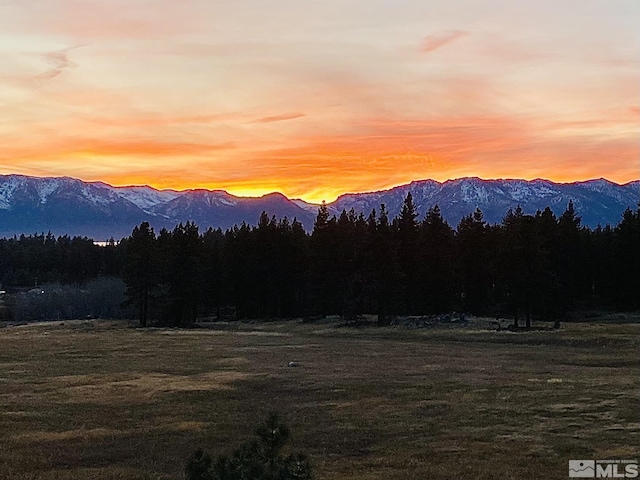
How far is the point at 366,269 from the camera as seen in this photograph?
73500mm

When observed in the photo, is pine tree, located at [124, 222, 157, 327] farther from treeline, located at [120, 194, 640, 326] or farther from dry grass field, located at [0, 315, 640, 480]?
dry grass field, located at [0, 315, 640, 480]

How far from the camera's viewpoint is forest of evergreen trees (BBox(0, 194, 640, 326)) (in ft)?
246

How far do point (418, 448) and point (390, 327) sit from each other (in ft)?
153

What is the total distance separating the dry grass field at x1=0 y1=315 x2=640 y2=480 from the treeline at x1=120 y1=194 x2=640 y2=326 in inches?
1028

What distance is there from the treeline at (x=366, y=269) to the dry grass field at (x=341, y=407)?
26100 millimetres

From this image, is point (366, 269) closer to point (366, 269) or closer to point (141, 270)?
point (366, 269)

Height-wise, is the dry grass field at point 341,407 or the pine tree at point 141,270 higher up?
the pine tree at point 141,270

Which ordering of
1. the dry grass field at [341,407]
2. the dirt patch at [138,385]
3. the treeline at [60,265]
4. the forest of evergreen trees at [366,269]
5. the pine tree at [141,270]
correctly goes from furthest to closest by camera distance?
the treeline at [60,265], the pine tree at [141,270], the forest of evergreen trees at [366,269], the dirt patch at [138,385], the dry grass field at [341,407]

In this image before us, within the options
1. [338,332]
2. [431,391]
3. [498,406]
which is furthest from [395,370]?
[338,332]

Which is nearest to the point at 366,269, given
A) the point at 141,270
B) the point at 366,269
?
the point at 366,269

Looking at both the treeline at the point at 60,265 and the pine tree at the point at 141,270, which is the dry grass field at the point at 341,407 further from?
the treeline at the point at 60,265

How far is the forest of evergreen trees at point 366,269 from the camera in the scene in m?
75.1

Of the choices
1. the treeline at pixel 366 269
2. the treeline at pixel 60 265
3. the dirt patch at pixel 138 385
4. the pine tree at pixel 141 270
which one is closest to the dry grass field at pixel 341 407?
the dirt patch at pixel 138 385

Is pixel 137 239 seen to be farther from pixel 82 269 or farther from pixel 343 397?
pixel 82 269
